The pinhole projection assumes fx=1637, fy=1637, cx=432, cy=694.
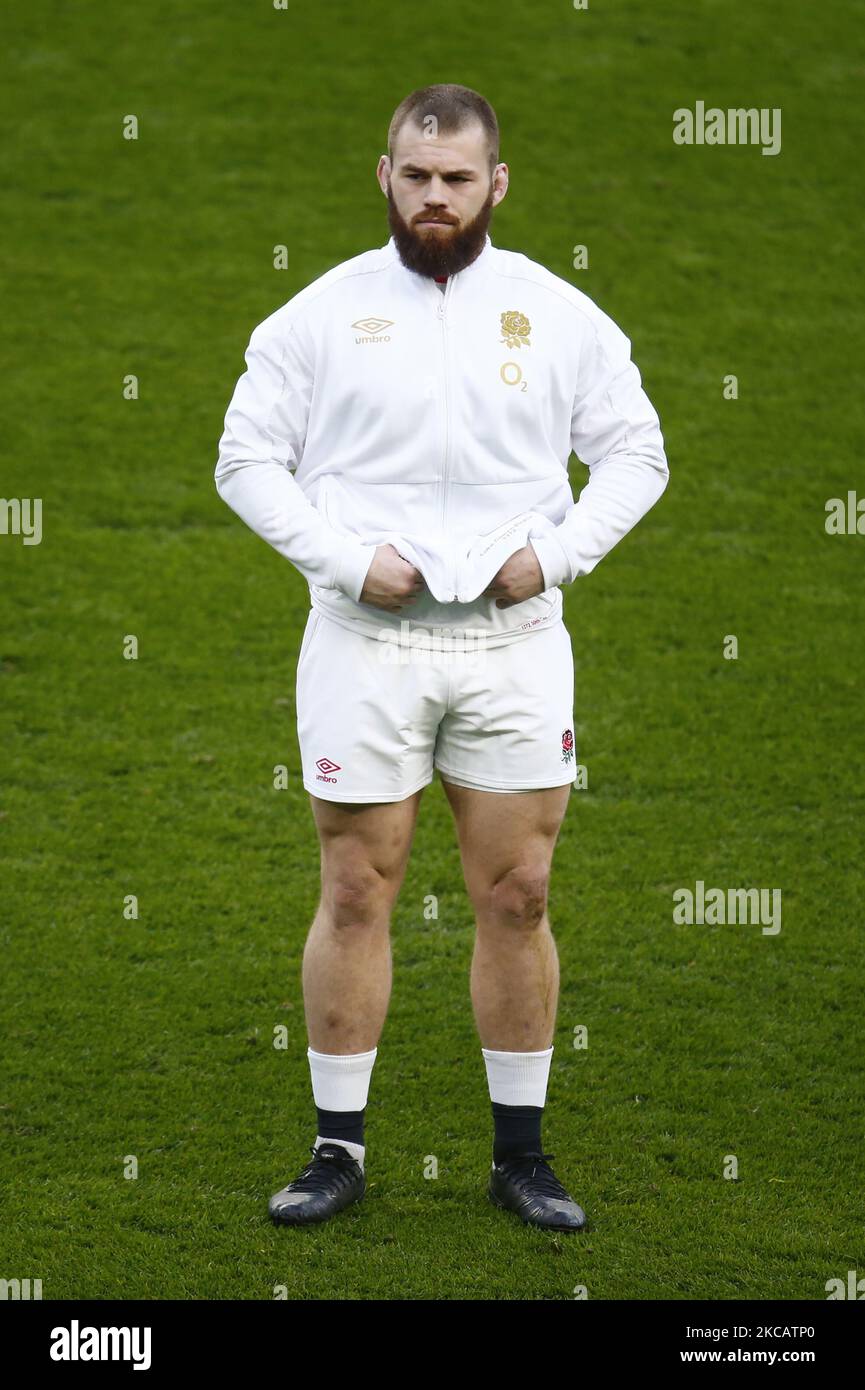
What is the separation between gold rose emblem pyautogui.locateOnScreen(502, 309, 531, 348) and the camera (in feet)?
10.2

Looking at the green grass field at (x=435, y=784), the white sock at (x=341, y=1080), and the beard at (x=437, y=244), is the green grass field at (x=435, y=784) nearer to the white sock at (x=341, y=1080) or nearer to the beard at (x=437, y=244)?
the white sock at (x=341, y=1080)

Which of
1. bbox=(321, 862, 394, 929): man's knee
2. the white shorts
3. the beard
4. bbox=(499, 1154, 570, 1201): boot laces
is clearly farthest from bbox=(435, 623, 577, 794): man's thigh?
bbox=(499, 1154, 570, 1201): boot laces

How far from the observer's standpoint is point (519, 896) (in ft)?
10.7

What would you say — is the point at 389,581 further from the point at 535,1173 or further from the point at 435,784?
the point at 435,784

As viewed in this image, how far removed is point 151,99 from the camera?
33.7 ft

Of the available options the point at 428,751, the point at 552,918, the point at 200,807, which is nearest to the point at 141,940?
the point at 200,807

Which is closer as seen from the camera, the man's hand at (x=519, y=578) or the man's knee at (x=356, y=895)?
the man's hand at (x=519, y=578)

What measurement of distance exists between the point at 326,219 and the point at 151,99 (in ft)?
5.82

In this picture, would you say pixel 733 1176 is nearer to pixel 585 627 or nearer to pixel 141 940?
pixel 141 940

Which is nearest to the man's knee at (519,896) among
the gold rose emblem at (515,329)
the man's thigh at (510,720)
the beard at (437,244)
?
the man's thigh at (510,720)

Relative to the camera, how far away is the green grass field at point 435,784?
11.5ft

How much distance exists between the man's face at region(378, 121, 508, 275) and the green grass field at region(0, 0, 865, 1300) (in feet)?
6.39

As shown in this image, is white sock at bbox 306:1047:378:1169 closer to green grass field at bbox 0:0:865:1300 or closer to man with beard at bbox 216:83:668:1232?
man with beard at bbox 216:83:668:1232

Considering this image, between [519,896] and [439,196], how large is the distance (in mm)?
1355
